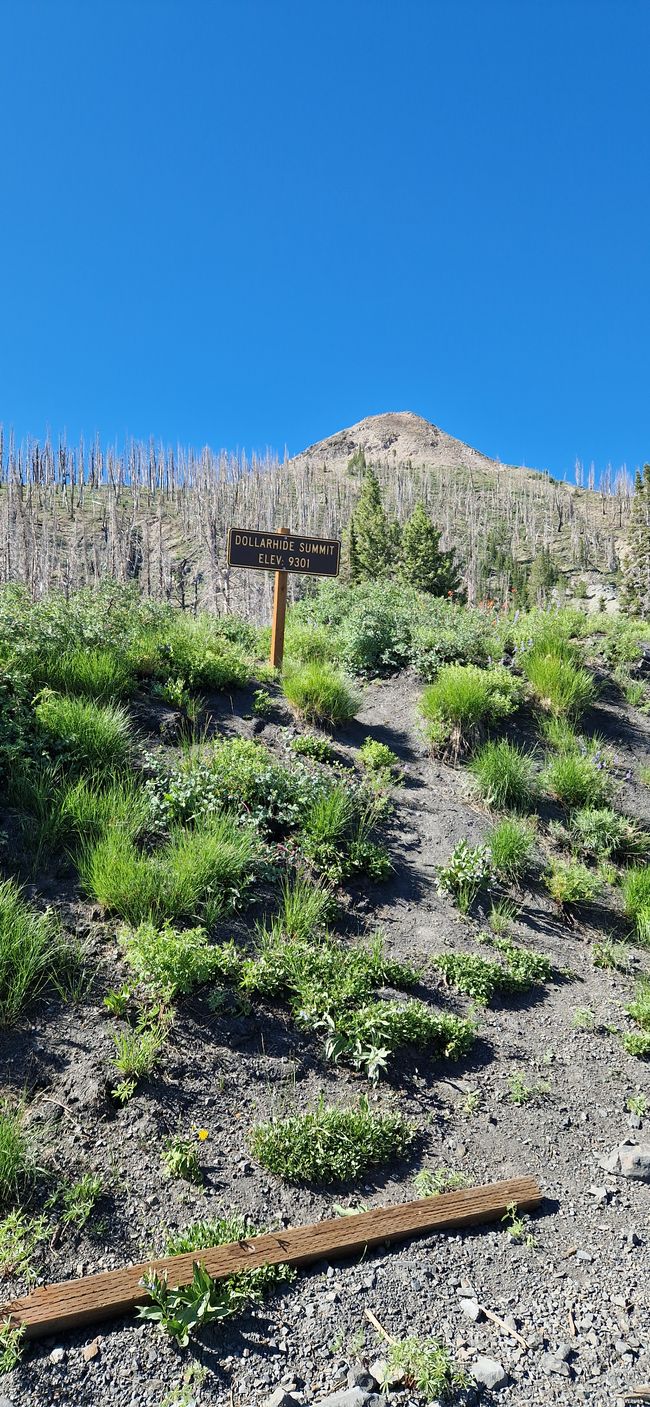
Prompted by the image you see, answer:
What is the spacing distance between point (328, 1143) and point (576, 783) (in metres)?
5.23

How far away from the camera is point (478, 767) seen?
8055mm

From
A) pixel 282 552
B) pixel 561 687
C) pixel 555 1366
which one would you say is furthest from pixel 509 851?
pixel 282 552

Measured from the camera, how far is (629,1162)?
4090 millimetres

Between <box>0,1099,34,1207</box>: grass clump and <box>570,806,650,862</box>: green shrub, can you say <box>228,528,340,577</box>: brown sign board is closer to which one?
<box>570,806,650,862</box>: green shrub

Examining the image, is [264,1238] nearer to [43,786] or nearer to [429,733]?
[43,786]

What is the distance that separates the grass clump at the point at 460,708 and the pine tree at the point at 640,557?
128 feet

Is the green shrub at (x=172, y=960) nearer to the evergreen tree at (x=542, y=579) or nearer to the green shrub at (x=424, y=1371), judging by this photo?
the green shrub at (x=424, y=1371)

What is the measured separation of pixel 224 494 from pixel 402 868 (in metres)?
88.9

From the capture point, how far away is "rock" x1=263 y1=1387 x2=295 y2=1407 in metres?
2.67

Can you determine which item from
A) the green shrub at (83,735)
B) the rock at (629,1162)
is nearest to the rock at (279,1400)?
the rock at (629,1162)

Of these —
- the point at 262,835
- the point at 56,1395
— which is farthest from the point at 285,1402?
the point at 262,835

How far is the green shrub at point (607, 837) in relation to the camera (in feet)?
24.5

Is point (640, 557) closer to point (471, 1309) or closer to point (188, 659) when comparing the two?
point (188, 659)

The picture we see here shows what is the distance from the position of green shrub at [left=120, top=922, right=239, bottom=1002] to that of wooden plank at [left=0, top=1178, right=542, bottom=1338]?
147cm
